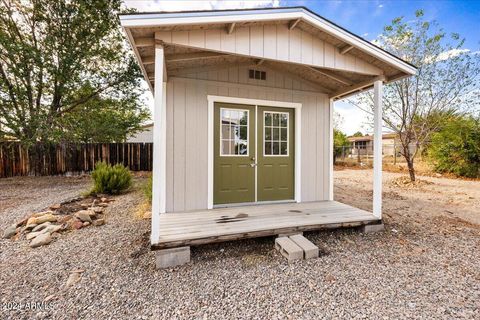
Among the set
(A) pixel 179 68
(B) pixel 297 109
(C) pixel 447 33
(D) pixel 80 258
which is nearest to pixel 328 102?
Answer: (B) pixel 297 109

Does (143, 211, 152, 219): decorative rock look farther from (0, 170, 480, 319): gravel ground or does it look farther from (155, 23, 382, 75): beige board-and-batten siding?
(155, 23, 382, 75): beige board-and-batten siding

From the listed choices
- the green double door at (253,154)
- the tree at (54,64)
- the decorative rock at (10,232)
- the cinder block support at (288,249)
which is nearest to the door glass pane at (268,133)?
the green double door at (253,154)

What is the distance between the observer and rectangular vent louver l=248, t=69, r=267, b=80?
163 inches

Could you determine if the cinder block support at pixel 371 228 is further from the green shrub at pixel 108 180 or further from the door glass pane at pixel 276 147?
the green shrub at pixel 108 180

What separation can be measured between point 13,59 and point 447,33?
47.2 ft

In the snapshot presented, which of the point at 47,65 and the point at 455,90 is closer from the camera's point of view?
the point at 455,90

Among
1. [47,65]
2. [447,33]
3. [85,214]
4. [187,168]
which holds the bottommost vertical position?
[85,214]

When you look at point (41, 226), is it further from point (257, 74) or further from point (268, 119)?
point (257, 74)

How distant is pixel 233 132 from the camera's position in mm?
4109

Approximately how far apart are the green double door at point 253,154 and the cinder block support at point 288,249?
1408 millimetres

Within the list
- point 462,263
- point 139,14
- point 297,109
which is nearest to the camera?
point 139,14

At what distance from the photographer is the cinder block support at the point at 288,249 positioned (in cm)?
261

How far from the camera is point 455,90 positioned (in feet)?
23.7

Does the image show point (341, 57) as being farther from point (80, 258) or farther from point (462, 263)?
point (80, 258)
